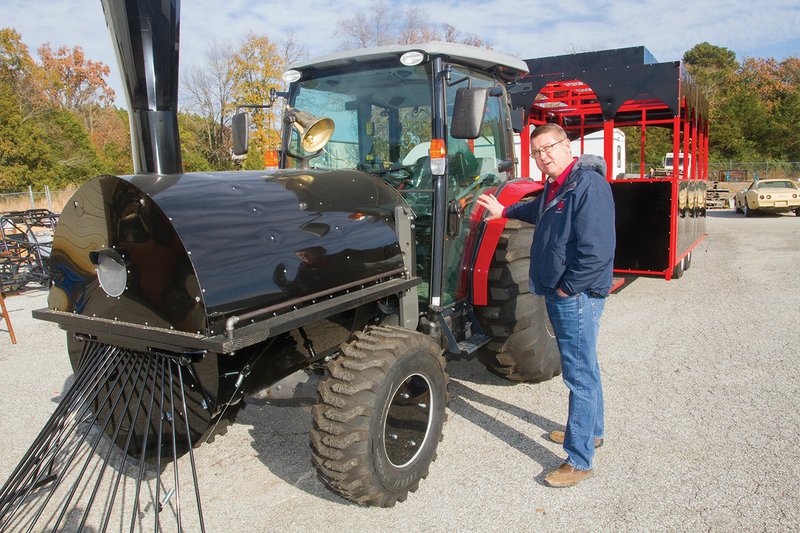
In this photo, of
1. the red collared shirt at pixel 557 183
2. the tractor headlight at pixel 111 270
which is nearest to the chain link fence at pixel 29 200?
the tractor headlight at pixel 111 270

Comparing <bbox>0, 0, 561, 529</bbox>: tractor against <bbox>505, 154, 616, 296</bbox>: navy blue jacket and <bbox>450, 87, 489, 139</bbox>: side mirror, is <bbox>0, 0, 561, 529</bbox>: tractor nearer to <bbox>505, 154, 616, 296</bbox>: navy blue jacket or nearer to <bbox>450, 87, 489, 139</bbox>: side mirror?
<bbox>450, 87, 489, 139</bbox>: side mirror

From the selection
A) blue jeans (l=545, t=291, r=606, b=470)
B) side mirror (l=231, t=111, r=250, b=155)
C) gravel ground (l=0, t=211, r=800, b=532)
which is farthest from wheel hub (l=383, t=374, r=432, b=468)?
side mirror (l=231, t=111, r=250, b=155)

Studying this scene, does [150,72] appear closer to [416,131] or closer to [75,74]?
[416,131]

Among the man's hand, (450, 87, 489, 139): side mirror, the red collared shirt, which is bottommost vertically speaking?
the man's hand

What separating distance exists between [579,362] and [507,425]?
3.30 feet

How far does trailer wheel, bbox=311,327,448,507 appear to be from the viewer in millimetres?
2684

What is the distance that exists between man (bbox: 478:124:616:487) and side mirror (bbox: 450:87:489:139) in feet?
1.07

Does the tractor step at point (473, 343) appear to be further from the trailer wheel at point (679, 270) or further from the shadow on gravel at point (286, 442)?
the trailer wheel at point (679, 270)

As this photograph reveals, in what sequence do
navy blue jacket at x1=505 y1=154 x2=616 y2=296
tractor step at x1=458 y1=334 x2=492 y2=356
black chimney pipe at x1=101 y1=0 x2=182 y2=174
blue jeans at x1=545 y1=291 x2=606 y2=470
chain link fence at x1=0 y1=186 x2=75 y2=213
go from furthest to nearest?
chain link fence at x1=0 y1=186 x2=75 y2=213 → tractor step at x1=458 y1=334 x2=492 y2=356 → blue jeans at x1=545 y1=291 x2=606 y2=470 → navy blue jacket at x1=505 y1=154 x2=616 y2=296 → black chimney pipe at x1=101 y1=0 x2=182 y2=174

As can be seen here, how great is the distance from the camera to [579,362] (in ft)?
10.4

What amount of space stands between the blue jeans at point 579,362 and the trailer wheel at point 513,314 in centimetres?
70

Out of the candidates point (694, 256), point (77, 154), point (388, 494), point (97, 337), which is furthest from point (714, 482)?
point (77, 154)

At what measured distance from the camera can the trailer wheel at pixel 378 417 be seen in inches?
106

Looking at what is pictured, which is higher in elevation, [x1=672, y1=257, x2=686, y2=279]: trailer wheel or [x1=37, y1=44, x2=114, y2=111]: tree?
[x1=37, y1=44, x2=114, y2=111]: tree
